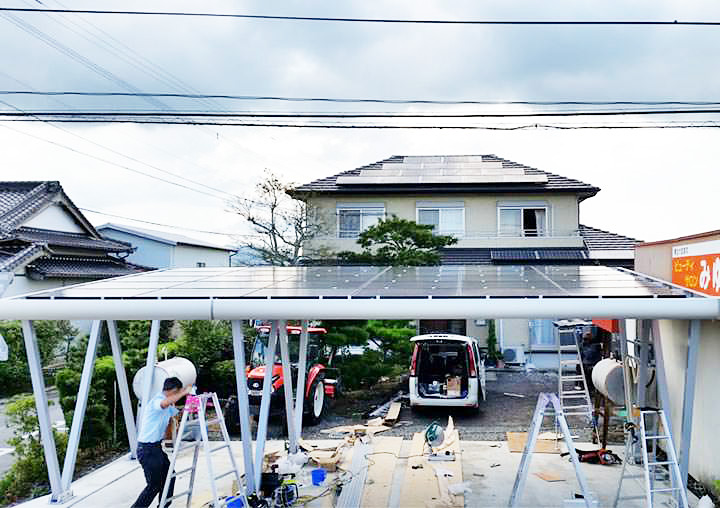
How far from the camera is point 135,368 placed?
11.6m

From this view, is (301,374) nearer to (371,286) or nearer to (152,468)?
(371,286)

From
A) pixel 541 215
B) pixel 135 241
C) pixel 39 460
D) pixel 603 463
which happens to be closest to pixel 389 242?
pixel 541 215

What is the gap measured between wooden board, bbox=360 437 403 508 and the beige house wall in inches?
508

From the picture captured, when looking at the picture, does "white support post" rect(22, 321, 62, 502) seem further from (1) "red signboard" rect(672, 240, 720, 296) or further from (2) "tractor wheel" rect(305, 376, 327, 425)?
(1) "red signboard" rect(672, 240, 720, 296)

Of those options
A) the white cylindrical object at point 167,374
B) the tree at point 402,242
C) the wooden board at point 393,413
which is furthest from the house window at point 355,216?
the white cylindrical object at point 167,374

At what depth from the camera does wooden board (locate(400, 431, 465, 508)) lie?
24.6 ft

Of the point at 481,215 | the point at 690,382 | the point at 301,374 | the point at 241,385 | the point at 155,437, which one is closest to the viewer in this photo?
the point at 690,382

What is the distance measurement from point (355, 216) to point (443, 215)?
3.34 metres

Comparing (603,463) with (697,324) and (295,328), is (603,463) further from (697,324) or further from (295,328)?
(295,328)

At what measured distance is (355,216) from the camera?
23250 millimetres

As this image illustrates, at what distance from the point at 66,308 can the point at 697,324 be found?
657cm

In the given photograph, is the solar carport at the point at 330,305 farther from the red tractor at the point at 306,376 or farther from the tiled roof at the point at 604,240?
the tiled roof at the point at 604,240

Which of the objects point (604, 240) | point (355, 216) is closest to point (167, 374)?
point (355, 216)

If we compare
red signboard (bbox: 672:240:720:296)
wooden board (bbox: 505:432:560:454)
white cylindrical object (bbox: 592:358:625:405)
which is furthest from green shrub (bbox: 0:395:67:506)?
red signboard (bbox: 672:240:720:296)
